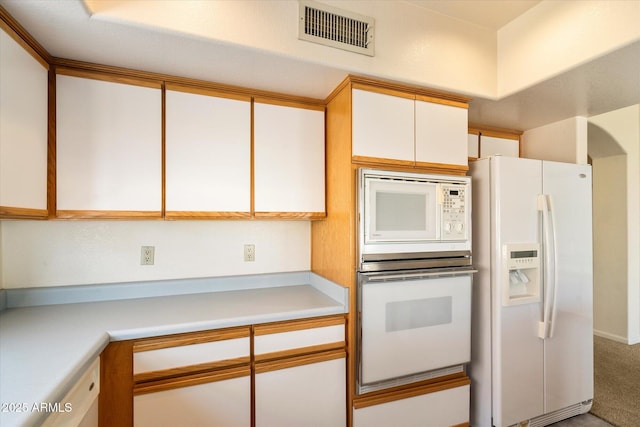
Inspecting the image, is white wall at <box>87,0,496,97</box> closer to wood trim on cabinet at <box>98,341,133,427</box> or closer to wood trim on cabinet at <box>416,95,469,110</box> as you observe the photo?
wood trim on cabinet at <box>416,95,469,110</box>

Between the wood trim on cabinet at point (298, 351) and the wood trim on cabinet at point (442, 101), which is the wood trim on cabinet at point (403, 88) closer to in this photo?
the wood trim on cabinet at point (442, 101)

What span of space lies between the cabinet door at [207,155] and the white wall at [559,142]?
2.34 m

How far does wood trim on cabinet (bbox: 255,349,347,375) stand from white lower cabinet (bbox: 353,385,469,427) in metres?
0.31

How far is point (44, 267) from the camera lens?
1.69m

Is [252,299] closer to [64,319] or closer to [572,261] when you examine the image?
[64,319]

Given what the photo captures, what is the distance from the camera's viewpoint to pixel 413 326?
175cm

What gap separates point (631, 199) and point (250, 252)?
4130 millimetres

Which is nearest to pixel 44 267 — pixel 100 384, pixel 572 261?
pixel 100 384

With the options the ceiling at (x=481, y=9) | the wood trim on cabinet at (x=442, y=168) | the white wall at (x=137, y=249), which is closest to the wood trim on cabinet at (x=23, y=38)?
the white wall at (x=137, y=249)

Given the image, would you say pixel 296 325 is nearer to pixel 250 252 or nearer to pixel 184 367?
pixel 184 367

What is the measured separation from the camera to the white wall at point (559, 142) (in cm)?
228

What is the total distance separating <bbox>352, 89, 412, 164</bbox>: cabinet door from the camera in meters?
1.71

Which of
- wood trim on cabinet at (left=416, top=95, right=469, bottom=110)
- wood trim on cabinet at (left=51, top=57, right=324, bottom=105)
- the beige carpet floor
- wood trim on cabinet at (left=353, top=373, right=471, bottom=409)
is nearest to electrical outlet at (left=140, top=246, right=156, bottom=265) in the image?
wood trim on cabinet at (left=51, top=57, right=324, bottom=105)

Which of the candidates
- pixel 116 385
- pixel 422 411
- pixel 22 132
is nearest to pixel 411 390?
pixel 422 411
